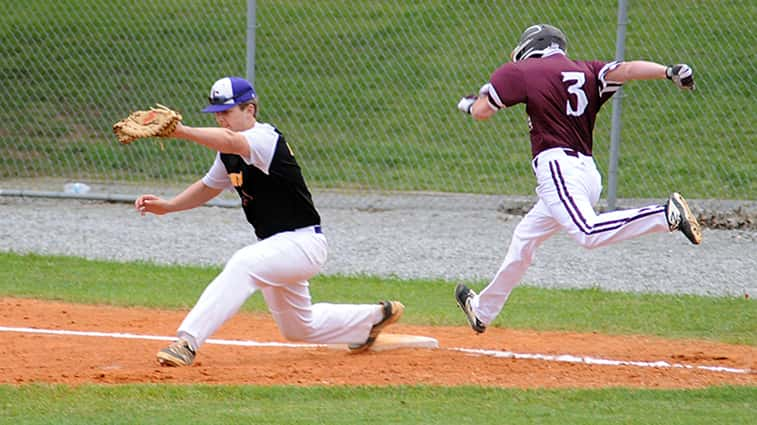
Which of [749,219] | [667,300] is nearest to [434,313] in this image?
[667,300]

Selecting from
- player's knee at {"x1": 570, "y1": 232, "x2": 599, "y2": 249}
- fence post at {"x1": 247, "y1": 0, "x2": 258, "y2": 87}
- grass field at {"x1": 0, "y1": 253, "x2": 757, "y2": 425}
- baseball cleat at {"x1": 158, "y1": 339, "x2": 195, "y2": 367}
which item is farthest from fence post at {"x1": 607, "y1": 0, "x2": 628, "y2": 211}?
baseball cleat at {"x1": 158, "y1": 339, "x2": 195, "y2": 367}

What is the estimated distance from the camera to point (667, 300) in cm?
975

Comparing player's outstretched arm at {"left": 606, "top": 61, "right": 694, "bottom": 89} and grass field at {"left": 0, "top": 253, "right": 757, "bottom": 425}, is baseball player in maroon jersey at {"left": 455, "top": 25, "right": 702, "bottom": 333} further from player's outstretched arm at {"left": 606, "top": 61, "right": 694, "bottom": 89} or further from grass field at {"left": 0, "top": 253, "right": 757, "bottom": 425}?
grass field at {"left": 0, "top": 253, "right": 757, "bottom": 425}

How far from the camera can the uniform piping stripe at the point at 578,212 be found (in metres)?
7.17

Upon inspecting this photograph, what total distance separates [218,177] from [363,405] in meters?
1.95

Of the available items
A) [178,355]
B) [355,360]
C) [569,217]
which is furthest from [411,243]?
[178,355]

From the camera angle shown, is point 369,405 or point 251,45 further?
point 251,45

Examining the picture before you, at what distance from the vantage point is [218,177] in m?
7.32

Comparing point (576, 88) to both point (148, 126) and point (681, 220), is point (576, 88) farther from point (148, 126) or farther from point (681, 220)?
point (148, 126)

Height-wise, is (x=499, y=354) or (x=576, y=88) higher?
(x=576, y=88)

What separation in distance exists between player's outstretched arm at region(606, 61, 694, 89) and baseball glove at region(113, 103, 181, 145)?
2728mm

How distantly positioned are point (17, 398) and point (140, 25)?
533 inches

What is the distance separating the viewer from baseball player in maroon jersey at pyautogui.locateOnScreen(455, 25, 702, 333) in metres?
7.19

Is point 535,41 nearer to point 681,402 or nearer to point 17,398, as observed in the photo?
point 681,402
